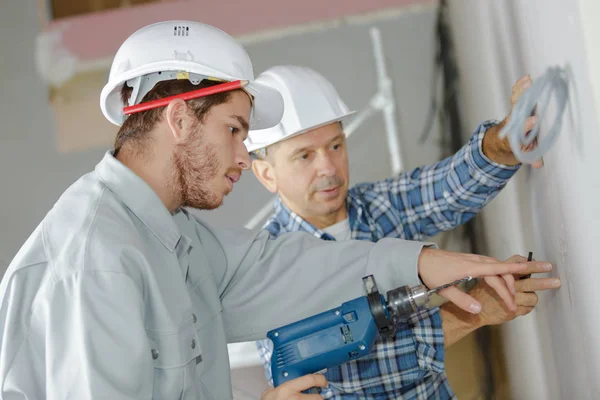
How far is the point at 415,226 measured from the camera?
1969mm

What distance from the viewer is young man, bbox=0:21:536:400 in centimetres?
110

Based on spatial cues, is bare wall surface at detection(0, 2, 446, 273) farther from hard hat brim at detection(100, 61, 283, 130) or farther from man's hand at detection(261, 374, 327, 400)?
man's hand at detection(261, 374, 327, 400)

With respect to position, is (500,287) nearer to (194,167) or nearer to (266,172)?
(194,167)

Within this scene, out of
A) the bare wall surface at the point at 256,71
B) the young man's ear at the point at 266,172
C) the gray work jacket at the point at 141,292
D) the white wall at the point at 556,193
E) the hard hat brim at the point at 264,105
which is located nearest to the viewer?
the white wall at the point at 556,193

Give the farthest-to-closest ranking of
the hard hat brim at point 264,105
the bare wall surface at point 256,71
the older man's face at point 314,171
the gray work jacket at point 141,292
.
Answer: the bare wall surface at point 256,71
the older man's face at point 314,171
the hard hat brim at point 264,105
the gray work jacket at point 141,292

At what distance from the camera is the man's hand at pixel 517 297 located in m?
1.34

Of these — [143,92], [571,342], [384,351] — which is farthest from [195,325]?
[571,342]

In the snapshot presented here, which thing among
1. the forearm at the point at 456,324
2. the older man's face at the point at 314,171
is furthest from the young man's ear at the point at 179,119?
the forearm at the point at 456,324

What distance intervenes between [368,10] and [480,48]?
1198mm

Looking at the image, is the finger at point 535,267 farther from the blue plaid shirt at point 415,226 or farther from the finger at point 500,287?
the blue plaid shirt at point 415,226

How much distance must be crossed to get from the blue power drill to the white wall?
224 mm

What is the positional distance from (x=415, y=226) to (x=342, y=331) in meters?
0.64

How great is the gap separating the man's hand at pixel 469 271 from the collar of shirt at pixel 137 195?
0.52 meters

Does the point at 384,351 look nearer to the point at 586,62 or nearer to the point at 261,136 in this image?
the point at 261,136
